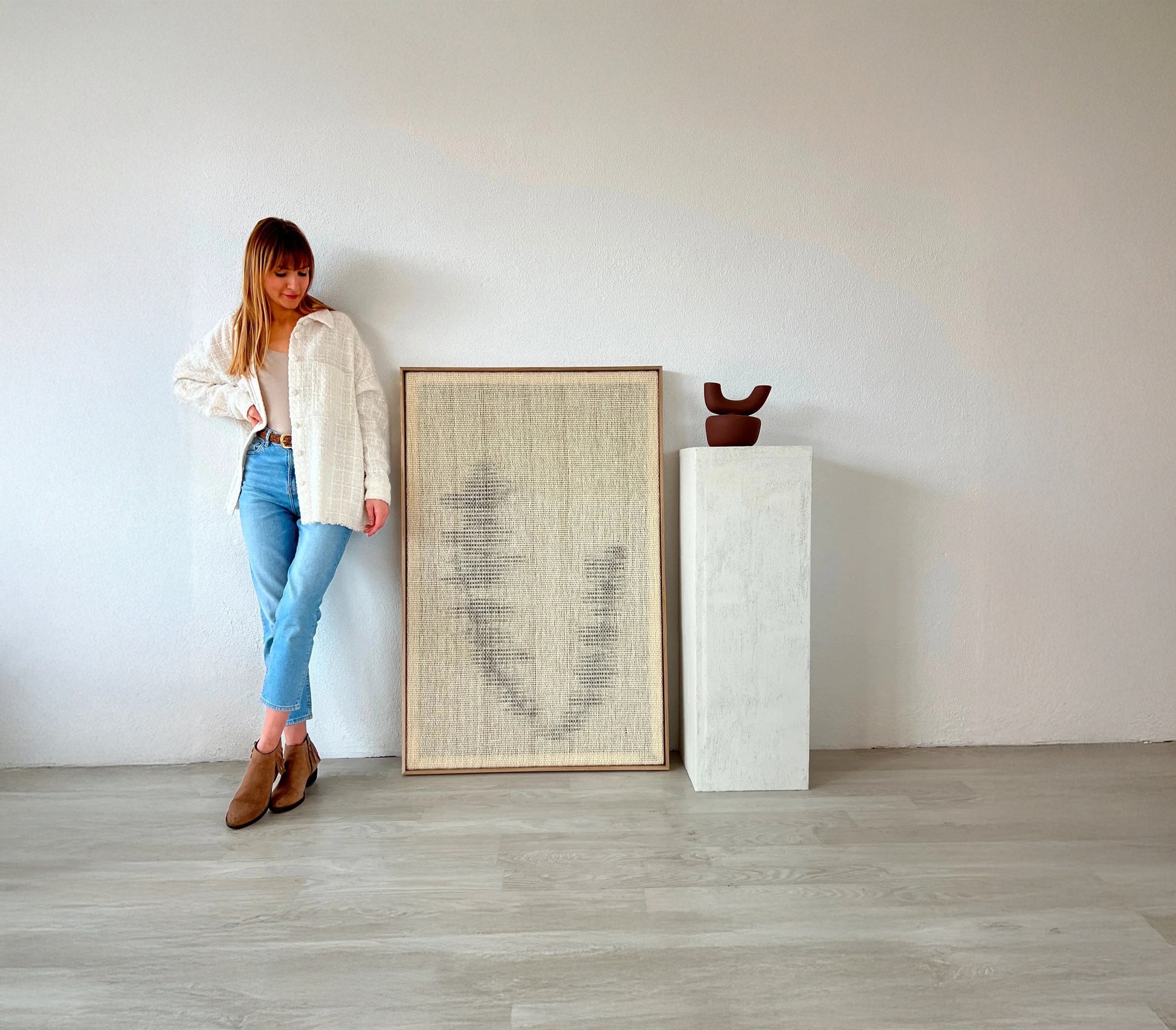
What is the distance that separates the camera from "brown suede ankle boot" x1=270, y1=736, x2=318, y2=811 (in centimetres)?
206

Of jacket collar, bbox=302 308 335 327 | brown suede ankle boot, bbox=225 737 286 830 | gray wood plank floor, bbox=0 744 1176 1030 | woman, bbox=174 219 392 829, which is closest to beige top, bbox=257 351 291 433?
woman, bbox=174 219 392 829

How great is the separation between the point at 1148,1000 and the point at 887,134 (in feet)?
7.07

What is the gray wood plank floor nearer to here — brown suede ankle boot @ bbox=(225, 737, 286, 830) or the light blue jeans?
brown suede ankle boot @ bbox=(225, 737, 286, 830)

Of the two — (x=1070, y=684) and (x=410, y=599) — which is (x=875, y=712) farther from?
(x=410, y=599)

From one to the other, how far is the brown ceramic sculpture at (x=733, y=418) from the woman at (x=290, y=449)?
2.90ft

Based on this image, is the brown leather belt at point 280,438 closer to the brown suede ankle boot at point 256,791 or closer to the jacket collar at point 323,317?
the jacket collar at point 323,317

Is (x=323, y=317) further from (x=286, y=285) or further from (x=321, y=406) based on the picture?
(x=321, y=406)

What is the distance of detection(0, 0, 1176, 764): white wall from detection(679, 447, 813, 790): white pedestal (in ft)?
1.14

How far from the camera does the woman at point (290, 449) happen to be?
2098 millimetres

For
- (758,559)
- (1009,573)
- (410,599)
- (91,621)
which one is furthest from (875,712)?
(91,621)

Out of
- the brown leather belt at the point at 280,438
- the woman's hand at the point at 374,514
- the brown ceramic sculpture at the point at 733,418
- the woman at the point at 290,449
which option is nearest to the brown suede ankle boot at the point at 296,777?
the woman at the point at 290,449

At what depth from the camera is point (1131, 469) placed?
2.47 meters

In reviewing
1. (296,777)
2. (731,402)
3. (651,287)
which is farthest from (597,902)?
(651,287)

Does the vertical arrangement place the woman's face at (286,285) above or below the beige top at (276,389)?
above
